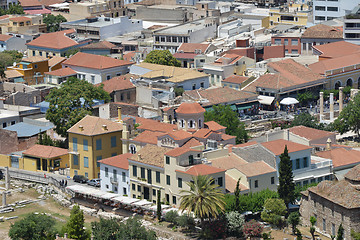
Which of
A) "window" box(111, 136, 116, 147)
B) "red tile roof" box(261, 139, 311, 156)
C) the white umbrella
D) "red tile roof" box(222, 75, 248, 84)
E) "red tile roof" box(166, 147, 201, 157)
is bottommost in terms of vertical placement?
the white umbrella

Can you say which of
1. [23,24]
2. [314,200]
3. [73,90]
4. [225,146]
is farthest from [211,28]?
[314,200]

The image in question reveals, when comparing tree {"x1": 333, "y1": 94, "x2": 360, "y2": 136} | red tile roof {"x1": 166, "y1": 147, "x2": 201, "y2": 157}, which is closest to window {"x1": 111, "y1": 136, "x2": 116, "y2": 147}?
red tile roof {"x1": 166, "y1": 147, "x2": 201, "y2": 157}

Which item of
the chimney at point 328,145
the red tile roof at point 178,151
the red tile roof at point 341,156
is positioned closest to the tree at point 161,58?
the chimney at point 328,145

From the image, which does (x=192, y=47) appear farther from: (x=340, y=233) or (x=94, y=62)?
(x=340, y=233)

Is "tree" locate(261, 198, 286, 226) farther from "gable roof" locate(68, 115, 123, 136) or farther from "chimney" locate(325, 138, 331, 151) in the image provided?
"gable roof" locate(68, 115, 123, 136)

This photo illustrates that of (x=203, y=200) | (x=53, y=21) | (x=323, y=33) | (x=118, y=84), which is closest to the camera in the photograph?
(x=203, y=200)

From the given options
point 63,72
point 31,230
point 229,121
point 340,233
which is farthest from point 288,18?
point 31,230
